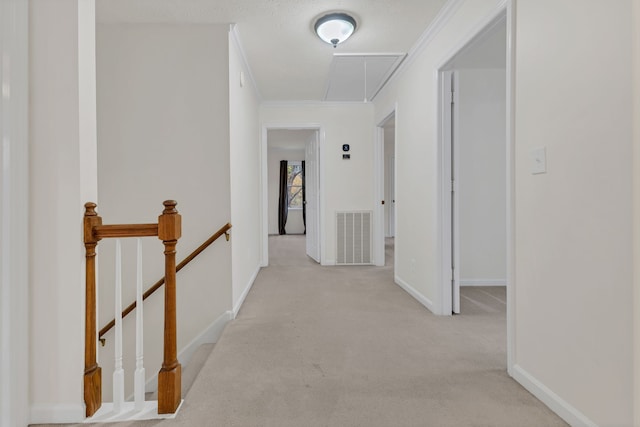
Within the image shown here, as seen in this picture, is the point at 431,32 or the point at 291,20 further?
the point at 431,32

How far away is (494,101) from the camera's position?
396cm

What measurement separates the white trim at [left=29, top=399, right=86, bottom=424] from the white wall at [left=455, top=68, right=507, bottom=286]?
3.60m

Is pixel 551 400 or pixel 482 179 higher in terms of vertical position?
pixel 482 179

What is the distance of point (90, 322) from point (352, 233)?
3.92m

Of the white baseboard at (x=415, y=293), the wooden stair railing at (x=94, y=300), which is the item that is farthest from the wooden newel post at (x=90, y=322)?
the white baseboard at (x=415, y=293)

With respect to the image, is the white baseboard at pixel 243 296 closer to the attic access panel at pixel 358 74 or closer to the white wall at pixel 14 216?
the white wall at pixel 14 216

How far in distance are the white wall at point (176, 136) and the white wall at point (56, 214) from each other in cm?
130

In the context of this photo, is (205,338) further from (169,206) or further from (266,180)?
(266,180)

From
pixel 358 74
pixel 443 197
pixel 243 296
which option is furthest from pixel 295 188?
pixel 443 197

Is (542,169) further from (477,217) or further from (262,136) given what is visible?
(262,136)

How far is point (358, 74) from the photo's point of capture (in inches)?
156

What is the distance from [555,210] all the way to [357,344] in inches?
54.4

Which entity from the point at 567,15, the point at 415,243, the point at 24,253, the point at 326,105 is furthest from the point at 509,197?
the point at 326,105

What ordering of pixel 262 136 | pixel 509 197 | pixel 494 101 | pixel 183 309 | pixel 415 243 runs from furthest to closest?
pixel 262 136 → pixel 494 101 → pixel 415 243 → pixel 183 309 → pixel 509 197
